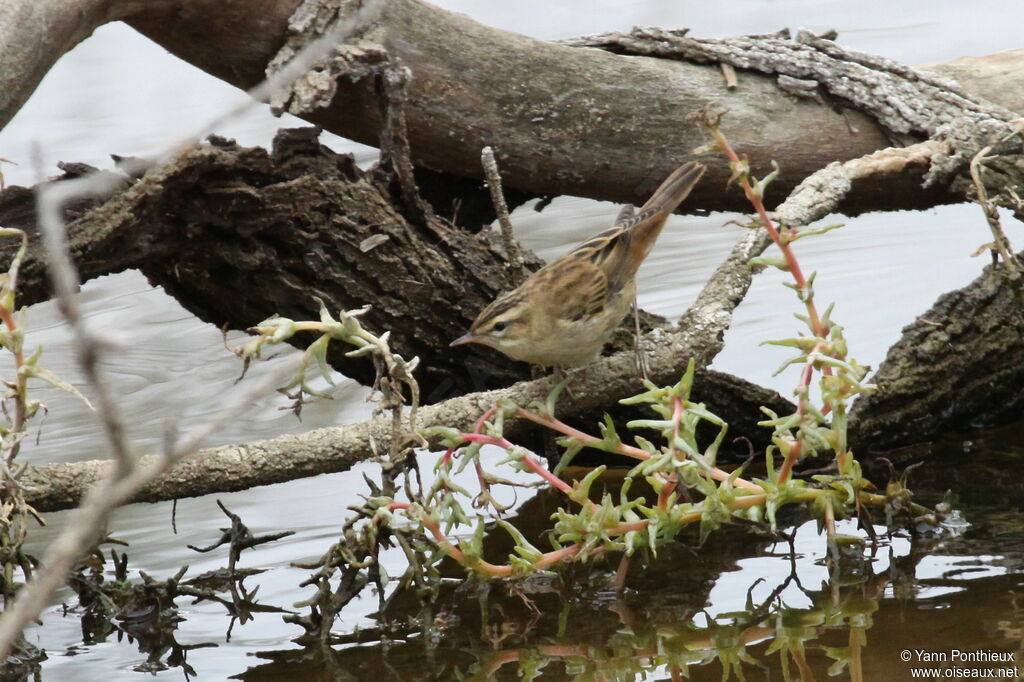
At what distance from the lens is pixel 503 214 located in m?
4.28

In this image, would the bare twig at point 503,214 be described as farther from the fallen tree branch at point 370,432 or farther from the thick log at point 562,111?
the thick log at point 562,111

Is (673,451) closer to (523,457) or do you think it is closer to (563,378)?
(523,457)

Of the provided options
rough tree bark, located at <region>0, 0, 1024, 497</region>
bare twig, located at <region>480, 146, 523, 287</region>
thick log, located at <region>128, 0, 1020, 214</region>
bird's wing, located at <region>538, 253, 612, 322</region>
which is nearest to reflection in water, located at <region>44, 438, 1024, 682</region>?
bird's wing, located at <region>538, 253, 612, 322</region>

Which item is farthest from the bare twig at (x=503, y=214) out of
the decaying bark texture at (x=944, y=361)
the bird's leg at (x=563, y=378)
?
the decaying bark texture at (x=944, y=361)

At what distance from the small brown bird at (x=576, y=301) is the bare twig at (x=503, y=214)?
20 centimetres

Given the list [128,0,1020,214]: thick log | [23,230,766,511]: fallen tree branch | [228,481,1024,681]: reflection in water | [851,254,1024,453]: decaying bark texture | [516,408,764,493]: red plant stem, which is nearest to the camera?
[228,481,1024,681]: reflection in water

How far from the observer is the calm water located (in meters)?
3.53

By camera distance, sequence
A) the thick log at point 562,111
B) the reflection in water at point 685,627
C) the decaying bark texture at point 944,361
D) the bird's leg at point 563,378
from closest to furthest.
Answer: the reflection in water at point 685,627 → the bird's leg at point 563,378 → the decaying bark texture at point 944,361 → the thick log at point 562,111

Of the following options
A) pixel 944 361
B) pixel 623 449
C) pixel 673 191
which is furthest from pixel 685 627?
pixel 944 361

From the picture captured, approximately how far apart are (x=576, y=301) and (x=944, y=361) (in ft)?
5.66

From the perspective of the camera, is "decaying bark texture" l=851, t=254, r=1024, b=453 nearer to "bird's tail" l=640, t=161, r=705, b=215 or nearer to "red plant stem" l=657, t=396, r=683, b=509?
"bird's tail" l=640, t=161, r=705, b=215

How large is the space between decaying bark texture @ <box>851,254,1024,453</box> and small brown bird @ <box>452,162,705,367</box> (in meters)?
1.18

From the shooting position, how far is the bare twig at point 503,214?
14.0 feet

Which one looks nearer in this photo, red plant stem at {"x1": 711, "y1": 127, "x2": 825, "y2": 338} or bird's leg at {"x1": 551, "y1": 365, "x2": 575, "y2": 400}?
red plant stem at {"x1": 711, "y1": 127, "x2": 825, "y2": 338}
